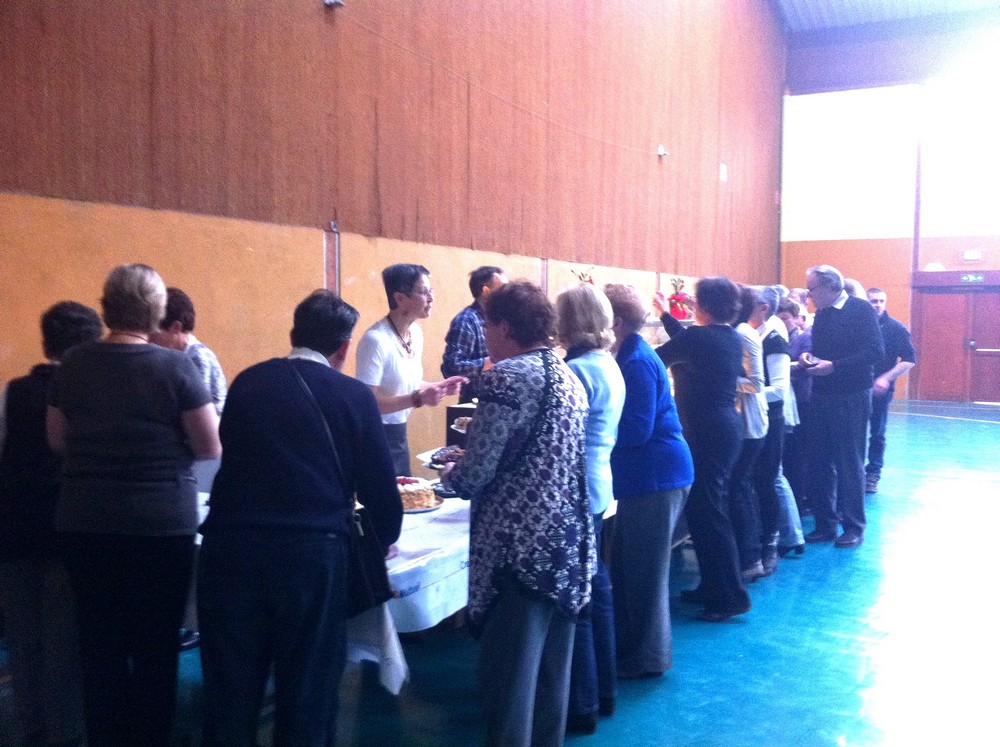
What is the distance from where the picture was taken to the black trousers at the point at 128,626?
2293 mm

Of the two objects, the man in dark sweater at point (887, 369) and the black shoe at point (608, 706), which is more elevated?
the man in dark sweater at point (887, 369)

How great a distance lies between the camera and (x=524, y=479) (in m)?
2.33

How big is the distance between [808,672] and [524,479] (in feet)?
6.28

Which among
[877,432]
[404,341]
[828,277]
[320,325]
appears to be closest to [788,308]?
[828,277]

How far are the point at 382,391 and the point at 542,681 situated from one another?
1407mm

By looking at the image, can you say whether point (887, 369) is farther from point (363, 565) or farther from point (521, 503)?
point (363, 565)

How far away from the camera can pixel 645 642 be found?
347 centimetres

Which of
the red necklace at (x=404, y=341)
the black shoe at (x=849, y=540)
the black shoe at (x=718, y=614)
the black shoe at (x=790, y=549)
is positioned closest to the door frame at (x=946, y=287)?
the black shoe at (x=849, y=540)

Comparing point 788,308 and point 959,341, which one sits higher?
point 788,308

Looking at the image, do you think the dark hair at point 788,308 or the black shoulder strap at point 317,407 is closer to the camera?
the black shoulder strap at point 317,407

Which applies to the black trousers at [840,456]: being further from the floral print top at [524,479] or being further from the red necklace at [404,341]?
the floral print top at [524,479]

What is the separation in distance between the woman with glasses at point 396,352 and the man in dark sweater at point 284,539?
1332 millimetres

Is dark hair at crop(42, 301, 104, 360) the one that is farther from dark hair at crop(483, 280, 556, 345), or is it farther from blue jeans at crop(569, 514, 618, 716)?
blue jeans at crop(569, 514, 618, 716)

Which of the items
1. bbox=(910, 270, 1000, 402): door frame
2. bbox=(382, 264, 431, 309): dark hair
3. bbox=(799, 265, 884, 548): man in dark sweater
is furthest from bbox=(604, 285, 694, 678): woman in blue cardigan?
bbox=(910, 270, 1000, 402): door frame
